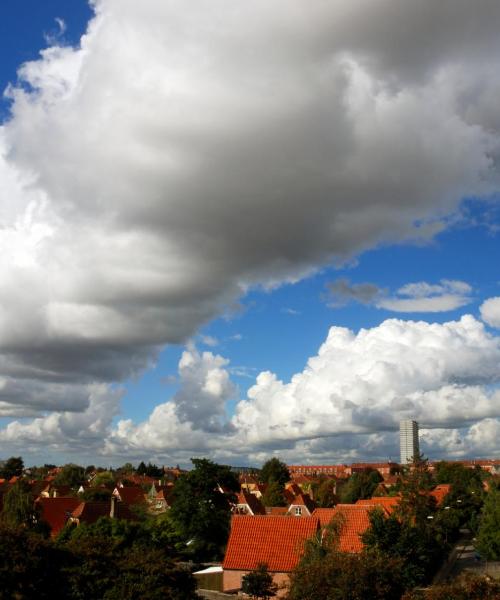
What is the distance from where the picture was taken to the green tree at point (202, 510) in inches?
2173

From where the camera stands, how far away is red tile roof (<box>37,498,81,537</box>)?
205ft

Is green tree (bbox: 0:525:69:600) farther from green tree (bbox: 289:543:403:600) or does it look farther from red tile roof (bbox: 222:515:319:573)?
red tile roof (bbox: 222:515:319:573)

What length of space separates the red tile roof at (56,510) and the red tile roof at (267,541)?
26.7 meters

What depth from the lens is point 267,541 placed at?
40844 mm

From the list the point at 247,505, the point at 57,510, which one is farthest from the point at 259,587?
the point at 247,505

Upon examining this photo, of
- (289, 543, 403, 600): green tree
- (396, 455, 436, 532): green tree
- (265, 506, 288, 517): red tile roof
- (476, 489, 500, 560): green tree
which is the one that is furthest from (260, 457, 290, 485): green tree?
(289, 543, 403, 600): green tree

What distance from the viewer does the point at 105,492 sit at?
89.9 m

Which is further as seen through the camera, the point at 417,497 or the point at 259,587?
the point at 417,497

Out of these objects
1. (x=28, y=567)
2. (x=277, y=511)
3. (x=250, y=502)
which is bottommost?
(x=277, y=511)

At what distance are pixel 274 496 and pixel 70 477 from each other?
177ft

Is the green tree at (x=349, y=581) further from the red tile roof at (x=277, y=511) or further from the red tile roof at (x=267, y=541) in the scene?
the red tile roof at (x=277, y=511)

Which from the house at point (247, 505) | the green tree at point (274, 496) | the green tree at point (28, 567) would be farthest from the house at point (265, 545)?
the green tree at point (274, 496)

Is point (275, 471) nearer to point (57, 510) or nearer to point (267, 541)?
point (57, 510)

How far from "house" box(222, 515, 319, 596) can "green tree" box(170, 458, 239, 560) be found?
12.6m
